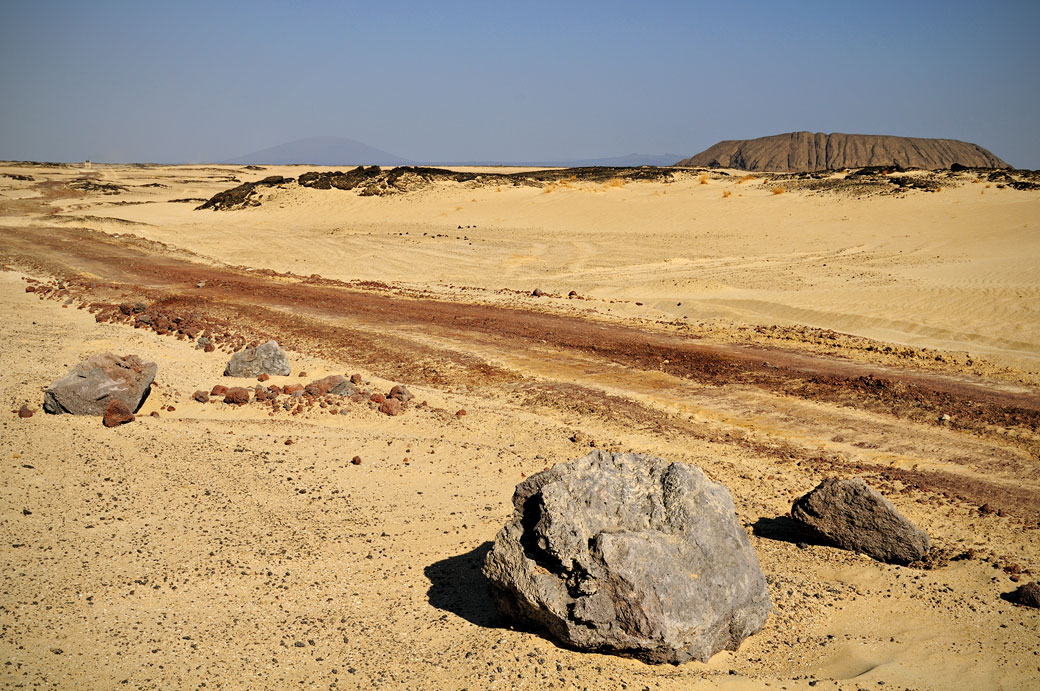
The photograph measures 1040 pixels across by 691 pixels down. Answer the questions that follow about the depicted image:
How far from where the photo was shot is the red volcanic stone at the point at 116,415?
8.23m

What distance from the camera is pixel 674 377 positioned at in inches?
433

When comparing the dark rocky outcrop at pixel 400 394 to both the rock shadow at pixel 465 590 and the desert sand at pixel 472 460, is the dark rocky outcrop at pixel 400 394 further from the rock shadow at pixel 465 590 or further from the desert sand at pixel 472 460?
the rock shadow at pixel 465 590

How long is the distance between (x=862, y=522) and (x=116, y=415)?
7492 mm

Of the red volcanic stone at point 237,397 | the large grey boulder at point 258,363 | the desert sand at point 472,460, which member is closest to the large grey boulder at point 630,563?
the desert sand at point 472,460

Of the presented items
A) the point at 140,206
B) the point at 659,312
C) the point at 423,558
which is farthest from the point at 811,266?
the point at 140,206

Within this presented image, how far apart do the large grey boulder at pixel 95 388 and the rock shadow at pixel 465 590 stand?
493 cm

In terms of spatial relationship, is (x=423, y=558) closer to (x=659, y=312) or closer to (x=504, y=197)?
(x=659, y=312)

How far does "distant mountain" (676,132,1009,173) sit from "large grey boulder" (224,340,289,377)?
70.8 metres

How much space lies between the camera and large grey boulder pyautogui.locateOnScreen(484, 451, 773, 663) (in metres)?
4.28

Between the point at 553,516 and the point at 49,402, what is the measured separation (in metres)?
6.73

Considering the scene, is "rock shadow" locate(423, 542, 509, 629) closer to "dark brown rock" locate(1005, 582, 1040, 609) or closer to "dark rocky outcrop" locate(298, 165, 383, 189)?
"dark brown rock" locate(1005, 582, 1040, 609)

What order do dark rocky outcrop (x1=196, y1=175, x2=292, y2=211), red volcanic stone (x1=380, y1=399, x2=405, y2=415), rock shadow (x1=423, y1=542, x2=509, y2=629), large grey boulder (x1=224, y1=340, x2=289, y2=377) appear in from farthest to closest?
dark rocky outcrop (x1=196, y1=175, x2=292, y2=211), large grey boulder (x1=224, y1=340, x2=289, y2=377), red volcanic stone (x1=380, y1=399, x2=405, y2=415), rock shadow (x1=423, y1=542, x2=509, y2=629)

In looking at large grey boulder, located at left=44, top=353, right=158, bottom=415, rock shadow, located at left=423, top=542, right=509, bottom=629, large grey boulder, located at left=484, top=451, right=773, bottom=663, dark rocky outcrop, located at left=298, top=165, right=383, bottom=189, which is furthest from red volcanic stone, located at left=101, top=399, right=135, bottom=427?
dark rocky outcrop, located at left=298, top=165, right=383, bottom=189

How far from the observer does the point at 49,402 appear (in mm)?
8438
